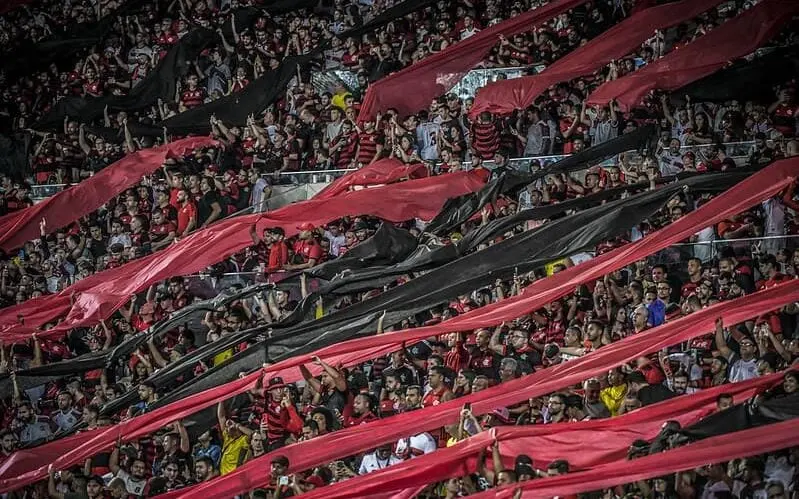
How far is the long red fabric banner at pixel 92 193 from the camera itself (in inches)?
756

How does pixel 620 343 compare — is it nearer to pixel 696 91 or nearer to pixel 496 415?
pixel 496 415

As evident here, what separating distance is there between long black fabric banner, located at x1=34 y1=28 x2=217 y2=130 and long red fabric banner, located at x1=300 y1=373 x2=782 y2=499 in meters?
10.2

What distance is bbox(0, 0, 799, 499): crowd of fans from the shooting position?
12.7 metres

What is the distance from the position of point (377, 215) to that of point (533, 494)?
248 inches

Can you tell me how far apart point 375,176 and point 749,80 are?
443 centimetres

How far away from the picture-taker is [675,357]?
12.8m

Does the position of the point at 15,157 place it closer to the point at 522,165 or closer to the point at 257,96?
the point at 257,96

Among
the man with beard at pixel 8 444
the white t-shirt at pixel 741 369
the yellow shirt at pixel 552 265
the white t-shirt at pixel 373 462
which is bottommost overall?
the white t-shirt at pixel 373 462

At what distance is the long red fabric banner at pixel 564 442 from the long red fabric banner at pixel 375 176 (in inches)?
223

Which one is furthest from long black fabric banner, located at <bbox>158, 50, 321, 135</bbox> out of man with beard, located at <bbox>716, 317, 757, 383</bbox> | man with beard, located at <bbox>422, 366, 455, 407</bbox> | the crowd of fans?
man with beard, located at <bbox>716, 317, 757, 383</bbox>

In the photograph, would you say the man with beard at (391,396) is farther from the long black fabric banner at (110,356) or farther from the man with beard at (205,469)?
the long black fabric banner at (110,356)

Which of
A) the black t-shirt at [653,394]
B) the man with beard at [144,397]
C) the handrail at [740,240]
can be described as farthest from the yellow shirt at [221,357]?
the black t-shirt at [653,394]

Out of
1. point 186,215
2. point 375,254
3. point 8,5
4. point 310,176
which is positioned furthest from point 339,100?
point 8,5

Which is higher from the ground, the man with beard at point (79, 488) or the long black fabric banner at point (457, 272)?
the long black fabric banner at point (457, 272)
